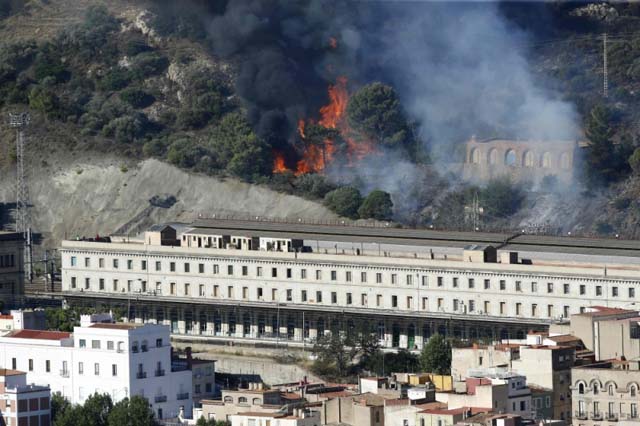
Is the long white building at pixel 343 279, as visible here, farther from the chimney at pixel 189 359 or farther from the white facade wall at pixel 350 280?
the chimney at pixel 189 359

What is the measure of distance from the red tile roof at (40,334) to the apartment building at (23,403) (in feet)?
20.0

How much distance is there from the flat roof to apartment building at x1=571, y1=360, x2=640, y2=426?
28.9 metres

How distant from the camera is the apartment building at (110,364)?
477 feet

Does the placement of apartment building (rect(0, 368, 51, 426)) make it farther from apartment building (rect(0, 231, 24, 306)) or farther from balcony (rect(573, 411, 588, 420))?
apartment building (rect(0, 231, 24, 306))

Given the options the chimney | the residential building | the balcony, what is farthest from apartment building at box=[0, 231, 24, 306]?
the balcony

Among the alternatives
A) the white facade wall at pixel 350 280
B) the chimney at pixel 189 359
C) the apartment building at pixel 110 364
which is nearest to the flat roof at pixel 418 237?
the white facade wall at pixel 350 280

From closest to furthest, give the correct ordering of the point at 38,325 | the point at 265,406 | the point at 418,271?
the point at 265,406 → the point at 38,325 → the point at 418,271

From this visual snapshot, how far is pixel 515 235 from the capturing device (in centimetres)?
17950

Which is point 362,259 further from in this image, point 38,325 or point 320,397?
point 320,397

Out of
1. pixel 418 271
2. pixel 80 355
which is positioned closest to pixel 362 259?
pixel 418 271

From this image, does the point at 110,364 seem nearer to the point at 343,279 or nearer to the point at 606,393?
the point at 606,393

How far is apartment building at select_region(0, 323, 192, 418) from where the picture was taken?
477ft

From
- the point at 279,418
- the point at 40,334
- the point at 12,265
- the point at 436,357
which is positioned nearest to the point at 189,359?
the point at 40,334

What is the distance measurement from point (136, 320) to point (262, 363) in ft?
43.7
